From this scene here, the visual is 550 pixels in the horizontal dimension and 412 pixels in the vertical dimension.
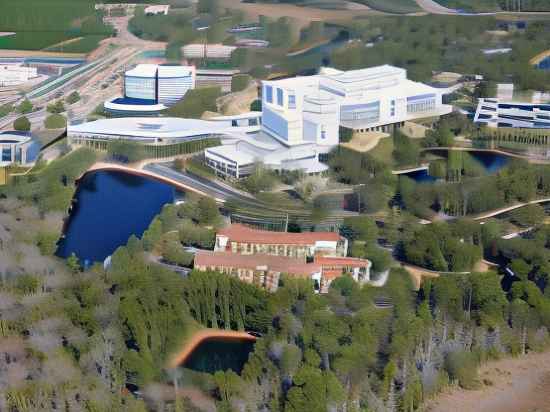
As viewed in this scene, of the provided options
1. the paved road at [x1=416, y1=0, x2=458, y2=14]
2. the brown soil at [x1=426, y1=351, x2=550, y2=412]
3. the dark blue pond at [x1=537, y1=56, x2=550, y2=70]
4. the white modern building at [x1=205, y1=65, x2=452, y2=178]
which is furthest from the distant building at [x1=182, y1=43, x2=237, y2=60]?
the brown soil at [x1=426, y1=351, x2=550, y2=412]

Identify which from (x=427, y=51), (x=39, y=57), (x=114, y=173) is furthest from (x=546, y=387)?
(x=39, y=57)

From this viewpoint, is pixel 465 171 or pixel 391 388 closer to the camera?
pixel 391 388

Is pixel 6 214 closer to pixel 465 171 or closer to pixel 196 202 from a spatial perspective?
pixel 196 202

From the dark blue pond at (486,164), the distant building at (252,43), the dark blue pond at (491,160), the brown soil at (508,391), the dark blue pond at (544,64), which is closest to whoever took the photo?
the brown soil at (508,391)

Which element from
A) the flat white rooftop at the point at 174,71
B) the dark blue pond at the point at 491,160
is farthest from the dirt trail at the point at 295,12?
the dark blue pond at the point at 491,160

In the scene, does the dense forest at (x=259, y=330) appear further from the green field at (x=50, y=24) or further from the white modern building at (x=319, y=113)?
the green field at (x=50, y=24)

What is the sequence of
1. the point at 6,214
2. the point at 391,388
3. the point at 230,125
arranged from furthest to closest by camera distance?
1. the point at 230,125
2. the point at 6,214
3. the point at 391,388
